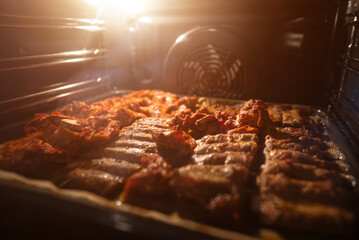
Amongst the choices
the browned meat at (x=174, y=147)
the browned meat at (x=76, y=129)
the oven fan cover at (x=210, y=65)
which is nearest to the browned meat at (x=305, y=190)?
the browned meat at (x=174, y=147)

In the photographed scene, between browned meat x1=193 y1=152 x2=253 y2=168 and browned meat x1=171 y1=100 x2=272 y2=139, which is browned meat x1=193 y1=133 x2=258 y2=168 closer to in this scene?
browned meat x1=193 y1=152 x2=253 y2=168

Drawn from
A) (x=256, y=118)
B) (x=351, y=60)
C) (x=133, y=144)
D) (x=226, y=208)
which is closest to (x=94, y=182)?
(x=133, y=144)

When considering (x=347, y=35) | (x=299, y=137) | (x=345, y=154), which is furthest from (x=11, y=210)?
(x=347, y=35)

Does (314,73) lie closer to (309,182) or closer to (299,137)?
(299,137)

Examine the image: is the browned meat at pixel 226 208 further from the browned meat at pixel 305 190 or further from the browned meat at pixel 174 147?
the browned meat at pixel 174 147

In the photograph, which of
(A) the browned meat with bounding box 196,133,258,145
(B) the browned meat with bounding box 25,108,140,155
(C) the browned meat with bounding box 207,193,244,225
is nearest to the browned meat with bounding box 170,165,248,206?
(C) the browned meat with bounding box 207,193,244,225

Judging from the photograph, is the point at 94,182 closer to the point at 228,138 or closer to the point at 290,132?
the point at 228,138
